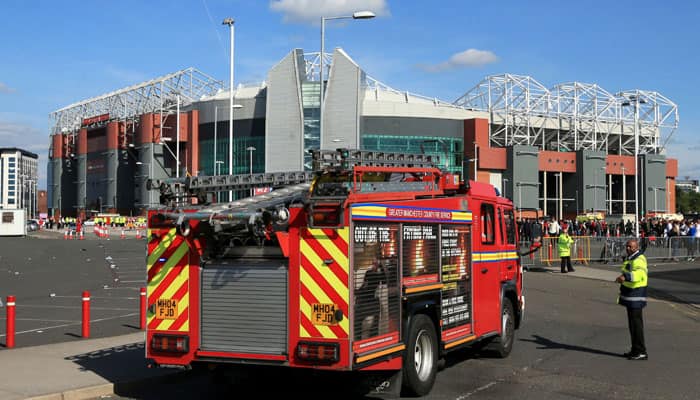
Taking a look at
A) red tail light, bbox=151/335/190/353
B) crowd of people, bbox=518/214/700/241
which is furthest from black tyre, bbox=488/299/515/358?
crowd of people, bbox=518/214/700/241

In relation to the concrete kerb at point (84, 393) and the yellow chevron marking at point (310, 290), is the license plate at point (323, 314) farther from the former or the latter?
the concrete kerb at point (84, 393)

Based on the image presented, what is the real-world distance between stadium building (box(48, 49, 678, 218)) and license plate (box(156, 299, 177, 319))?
7505cm

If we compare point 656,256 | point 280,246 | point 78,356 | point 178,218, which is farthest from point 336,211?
point 656,256

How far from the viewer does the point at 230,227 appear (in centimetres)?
762

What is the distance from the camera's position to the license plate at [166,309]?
A: 26.5ft

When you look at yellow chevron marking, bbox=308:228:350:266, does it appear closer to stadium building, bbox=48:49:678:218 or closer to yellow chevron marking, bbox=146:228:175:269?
yellow chevron marking, bbox=146:228:175:269

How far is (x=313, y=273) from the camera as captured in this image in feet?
24.2

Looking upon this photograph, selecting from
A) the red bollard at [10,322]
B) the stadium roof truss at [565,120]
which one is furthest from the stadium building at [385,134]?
the red bollard at [10,322]

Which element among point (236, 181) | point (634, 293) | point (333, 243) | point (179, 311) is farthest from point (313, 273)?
point (634, 293)

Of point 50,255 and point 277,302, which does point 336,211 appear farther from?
point 50,255

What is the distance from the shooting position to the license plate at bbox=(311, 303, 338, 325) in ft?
23.9

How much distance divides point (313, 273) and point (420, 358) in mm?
1979

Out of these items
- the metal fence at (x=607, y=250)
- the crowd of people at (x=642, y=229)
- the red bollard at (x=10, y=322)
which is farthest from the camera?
the crowd of people at (x=642, y=229)

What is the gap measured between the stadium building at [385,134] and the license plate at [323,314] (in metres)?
75.9
